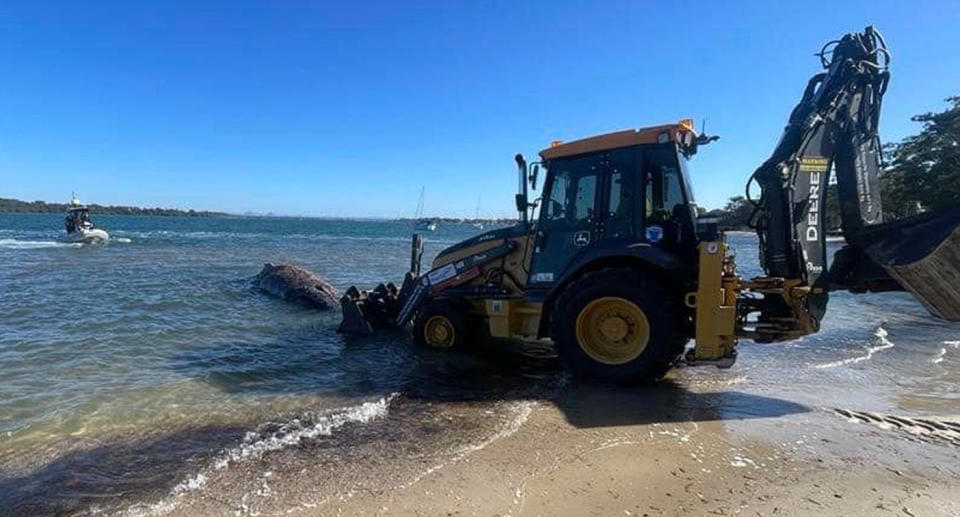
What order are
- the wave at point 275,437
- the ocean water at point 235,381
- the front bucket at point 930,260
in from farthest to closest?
the front bucket at point 930,260 → the ocean water at point 235,381 → the wave at point 275,437

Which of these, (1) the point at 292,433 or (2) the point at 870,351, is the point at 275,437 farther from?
(2) the point at 870,351

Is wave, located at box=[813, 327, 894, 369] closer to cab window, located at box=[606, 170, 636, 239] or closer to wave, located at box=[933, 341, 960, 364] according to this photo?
wave, located at box=[933, 341, 960, 364]

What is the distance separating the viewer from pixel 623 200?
21.9ft

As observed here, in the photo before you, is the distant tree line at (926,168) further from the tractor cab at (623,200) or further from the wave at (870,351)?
the tractor cab at (623,200)

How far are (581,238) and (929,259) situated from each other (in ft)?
10.7

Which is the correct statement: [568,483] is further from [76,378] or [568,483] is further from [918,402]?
[76,378]

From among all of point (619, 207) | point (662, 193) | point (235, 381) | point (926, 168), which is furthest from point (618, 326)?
point (926, 168)

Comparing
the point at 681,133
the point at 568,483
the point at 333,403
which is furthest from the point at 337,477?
the point at 681,133

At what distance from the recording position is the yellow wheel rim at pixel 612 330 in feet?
20.5

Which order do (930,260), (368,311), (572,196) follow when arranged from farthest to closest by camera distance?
(368,311)
(572,196)
(930,260)

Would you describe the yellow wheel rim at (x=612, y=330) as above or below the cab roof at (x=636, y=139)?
below

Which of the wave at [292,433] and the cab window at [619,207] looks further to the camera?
the cab window at [619,207]

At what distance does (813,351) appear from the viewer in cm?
882

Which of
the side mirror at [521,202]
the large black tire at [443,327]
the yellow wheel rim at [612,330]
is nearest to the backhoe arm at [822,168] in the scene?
the yellow wheel rim at [612,330]
